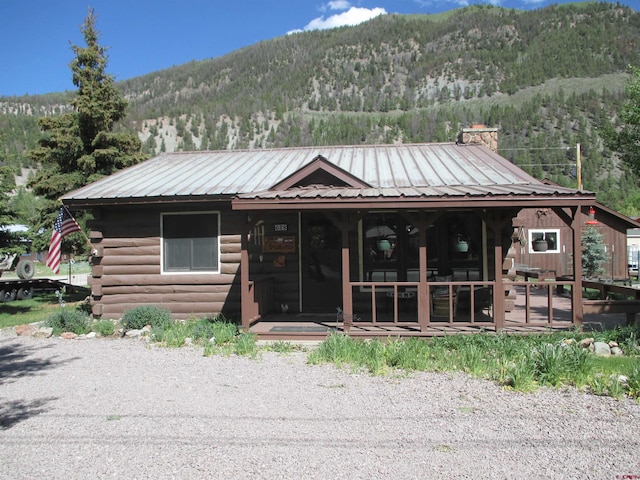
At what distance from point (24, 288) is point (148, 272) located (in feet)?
33.3

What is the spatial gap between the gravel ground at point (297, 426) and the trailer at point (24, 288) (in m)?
12.8

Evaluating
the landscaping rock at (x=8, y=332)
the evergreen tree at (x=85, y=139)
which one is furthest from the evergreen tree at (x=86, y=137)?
the landscaping rock at (x=8, y=332)

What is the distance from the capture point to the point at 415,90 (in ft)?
326

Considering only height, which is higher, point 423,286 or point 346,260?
point 346,260

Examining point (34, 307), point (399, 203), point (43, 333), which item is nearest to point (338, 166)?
point (399, 203)

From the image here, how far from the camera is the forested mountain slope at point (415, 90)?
61062mm

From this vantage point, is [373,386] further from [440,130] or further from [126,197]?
[440,130]

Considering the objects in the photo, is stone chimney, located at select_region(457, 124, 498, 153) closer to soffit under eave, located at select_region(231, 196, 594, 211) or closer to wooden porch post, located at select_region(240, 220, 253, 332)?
soffit under eave, located at select_region(231, 196, 594, 211)

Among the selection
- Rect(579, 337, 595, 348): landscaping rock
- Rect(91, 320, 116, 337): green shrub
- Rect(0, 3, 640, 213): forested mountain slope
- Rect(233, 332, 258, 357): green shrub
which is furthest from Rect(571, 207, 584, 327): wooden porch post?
Rect(0, 3, 640, 213): forested mountain slope

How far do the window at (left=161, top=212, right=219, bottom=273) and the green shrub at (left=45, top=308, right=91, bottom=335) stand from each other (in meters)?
1.99

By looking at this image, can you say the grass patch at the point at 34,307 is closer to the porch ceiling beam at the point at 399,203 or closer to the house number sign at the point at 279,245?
the house number sign at the point at 279,245

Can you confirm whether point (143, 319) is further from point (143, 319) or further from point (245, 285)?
point (245, 285)

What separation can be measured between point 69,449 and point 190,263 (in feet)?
24.2

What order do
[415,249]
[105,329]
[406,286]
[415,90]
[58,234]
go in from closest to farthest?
[406,286] < [105,329] < [415,249] < [58,234] < [415,90]
